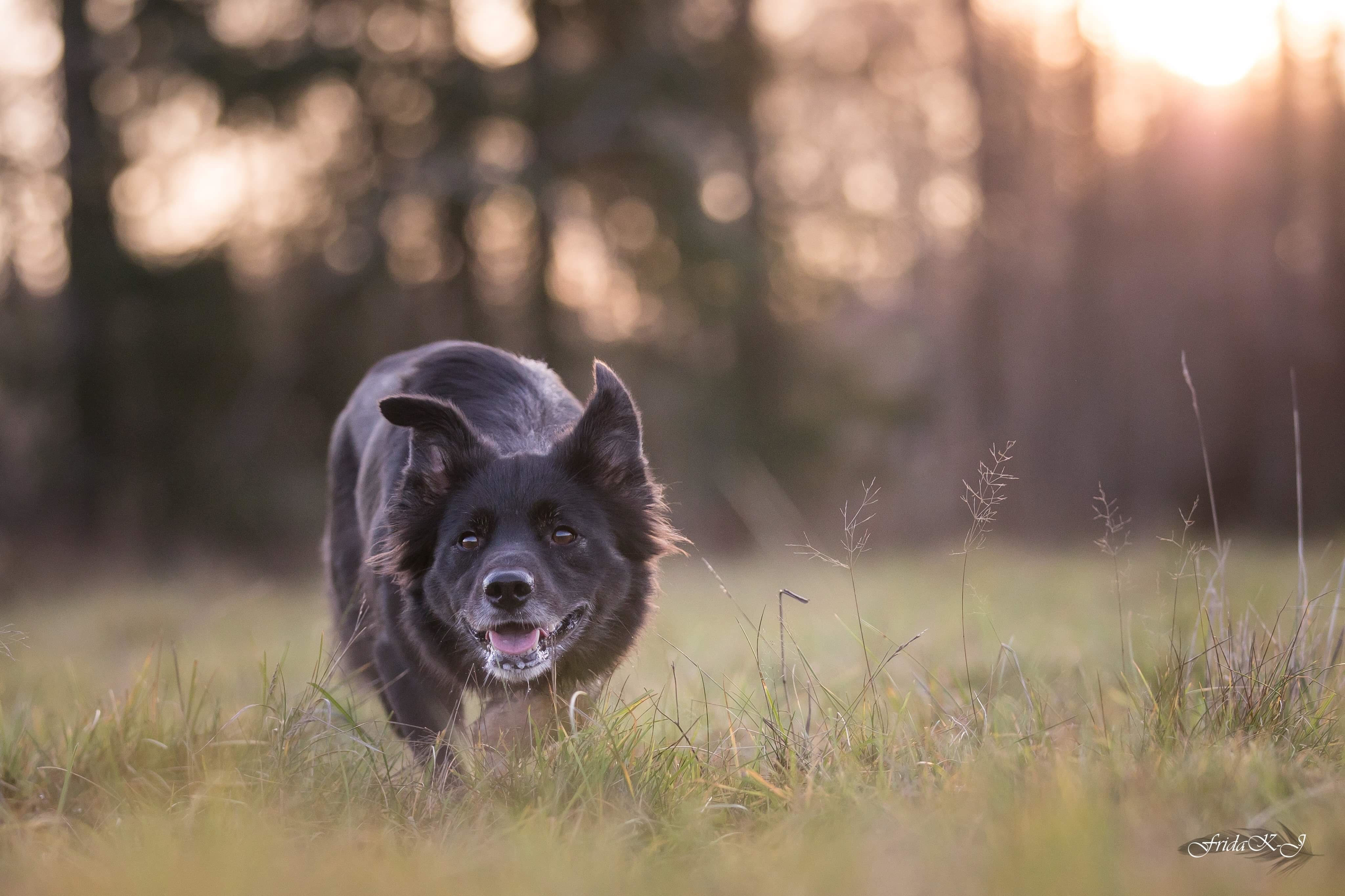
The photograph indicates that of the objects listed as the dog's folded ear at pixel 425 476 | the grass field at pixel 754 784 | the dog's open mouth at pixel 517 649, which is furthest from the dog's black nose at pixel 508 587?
the dog's folded ear at pixel 425 476

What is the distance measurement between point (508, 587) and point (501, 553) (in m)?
0.22

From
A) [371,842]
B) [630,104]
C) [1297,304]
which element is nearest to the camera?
[371,842]

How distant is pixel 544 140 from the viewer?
39.4ft

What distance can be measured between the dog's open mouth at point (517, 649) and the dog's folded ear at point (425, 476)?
1.85 ft

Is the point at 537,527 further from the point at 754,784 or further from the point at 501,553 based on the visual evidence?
the point at 754,784

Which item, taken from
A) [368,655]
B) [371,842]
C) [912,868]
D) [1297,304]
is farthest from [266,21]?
[1297,304]

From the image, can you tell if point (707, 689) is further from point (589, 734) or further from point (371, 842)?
point (371, 842)

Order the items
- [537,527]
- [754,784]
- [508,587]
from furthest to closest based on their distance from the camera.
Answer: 1. [537,527]
2. [508,587]
3. [754,784]

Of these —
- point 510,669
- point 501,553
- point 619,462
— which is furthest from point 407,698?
point 619,462

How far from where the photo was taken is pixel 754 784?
281 cm

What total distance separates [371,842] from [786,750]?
1.22 meters

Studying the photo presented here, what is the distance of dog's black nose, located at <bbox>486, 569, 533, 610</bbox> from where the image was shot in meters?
3.27

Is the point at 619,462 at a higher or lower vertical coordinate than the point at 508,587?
higher

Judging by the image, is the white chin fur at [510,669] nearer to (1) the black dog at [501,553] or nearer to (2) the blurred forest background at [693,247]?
(1) the black dog at [501,553]
